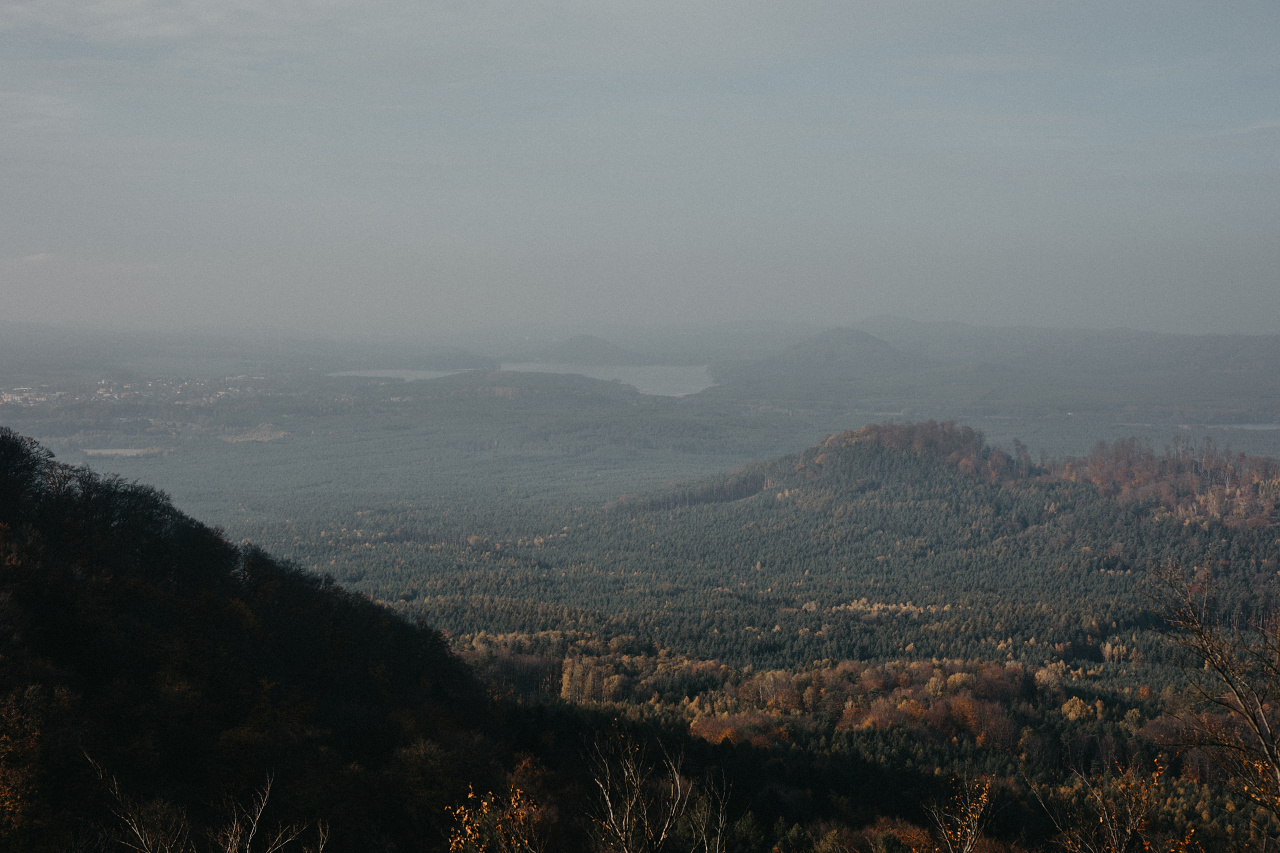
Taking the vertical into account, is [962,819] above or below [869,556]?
above

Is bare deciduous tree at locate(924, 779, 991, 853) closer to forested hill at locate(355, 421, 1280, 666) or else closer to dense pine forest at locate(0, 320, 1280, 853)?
dense pine forest at locate(0, 320, 1280, 853)

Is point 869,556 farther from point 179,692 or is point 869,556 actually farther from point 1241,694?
point 1241,694

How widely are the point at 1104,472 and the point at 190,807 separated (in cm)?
17440

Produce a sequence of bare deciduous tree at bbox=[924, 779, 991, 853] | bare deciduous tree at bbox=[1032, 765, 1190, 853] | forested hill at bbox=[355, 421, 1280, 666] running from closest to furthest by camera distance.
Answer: bare deciduous tree at bbox=[1032, 765, 1190, 853] < bare deciduous tree at bbox=[924, 779, 991, 853] < forested hill at bbox=[355, 421, 1280, 666]

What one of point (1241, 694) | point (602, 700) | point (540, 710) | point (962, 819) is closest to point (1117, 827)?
point (1241, 694)

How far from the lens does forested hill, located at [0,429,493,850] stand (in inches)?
1005

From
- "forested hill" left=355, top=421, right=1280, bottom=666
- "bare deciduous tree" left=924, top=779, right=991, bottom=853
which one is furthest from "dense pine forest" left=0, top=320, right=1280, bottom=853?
"forested hill" left=355, top=421, right=1280, bottom=666

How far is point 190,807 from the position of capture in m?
26.8

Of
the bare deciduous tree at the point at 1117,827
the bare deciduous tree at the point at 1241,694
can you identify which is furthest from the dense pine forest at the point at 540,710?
the bare deciduous tree at the point at 1241,694

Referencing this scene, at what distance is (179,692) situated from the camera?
3050cm

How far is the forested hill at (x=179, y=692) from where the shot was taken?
25.5 meters

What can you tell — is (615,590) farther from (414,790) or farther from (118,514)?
(414,790)

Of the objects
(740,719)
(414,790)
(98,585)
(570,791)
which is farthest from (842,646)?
A: (98,585)

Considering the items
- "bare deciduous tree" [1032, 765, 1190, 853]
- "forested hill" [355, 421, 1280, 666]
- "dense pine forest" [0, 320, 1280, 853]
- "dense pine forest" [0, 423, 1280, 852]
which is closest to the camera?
"bare deciduous tree" [1032, 765, 1190, 853]
